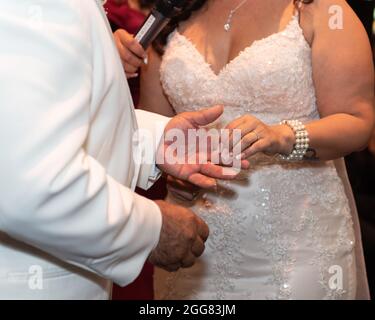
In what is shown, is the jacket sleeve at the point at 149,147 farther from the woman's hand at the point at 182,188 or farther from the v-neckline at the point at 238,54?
the v-neckline at the point at 238,54

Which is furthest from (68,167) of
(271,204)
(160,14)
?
(271,204)

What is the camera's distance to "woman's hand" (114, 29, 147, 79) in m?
1.58

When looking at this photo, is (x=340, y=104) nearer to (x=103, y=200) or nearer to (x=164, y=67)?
(x=164, y=67)

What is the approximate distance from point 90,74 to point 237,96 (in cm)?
82

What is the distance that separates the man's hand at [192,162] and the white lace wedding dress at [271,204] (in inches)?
14.5

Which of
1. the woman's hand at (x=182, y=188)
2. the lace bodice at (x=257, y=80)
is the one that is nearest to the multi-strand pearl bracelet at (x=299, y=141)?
the lace bodice at (x=257, y=80)

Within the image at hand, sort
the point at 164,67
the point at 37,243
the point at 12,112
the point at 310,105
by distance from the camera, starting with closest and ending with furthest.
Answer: the point at 12,112 < the point at 37,243 < the point at 310,105 < the point at 164,67

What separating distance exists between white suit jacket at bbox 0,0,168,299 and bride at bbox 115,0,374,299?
2.03 ft

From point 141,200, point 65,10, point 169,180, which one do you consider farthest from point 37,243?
point 169,180

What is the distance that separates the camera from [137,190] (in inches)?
87.7

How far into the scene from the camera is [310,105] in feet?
5.38

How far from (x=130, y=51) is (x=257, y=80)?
0.34 m

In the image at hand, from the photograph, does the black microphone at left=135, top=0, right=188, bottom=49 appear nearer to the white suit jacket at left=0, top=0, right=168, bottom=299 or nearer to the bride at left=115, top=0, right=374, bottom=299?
the bride at left=115, top=0, right=374, bottom=299

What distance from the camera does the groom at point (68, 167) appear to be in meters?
0.82
